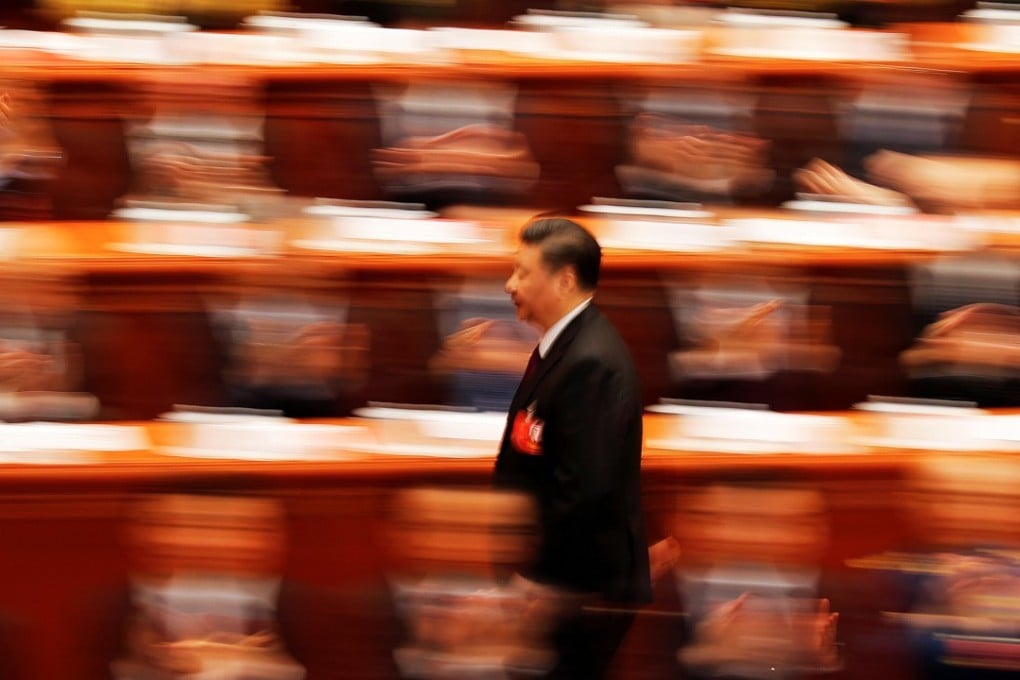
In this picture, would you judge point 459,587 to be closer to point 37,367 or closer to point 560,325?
point 560,325

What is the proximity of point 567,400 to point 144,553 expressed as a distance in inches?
18.3

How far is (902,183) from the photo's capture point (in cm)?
153

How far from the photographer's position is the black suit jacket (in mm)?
1060

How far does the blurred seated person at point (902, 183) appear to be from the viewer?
152 centimetres

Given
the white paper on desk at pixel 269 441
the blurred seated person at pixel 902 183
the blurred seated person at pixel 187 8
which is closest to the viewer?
the white paper on desk at pixel 269 441

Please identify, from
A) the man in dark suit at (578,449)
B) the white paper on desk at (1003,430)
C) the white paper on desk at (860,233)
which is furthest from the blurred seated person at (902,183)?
the man in dark suit at (578,449)

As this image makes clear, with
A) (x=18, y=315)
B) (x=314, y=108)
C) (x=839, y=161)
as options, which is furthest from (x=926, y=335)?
(x=18, y=315)

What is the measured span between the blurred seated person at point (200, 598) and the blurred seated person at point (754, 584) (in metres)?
0.39

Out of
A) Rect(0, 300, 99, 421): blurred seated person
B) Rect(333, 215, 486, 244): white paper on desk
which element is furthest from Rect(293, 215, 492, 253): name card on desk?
Rect(0, 300, 99, 421): blurred seated person

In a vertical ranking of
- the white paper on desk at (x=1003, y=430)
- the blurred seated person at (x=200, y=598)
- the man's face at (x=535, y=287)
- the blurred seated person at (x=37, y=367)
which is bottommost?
the blurred seated person at (x=200, y=598)

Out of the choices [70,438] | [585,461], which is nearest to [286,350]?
[70,438]

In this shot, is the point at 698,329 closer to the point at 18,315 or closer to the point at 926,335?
the point at 926,335

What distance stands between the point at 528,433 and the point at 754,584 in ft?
1.05

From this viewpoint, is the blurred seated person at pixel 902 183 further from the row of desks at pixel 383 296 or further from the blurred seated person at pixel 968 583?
the blurred seated person at pixel 968 583
